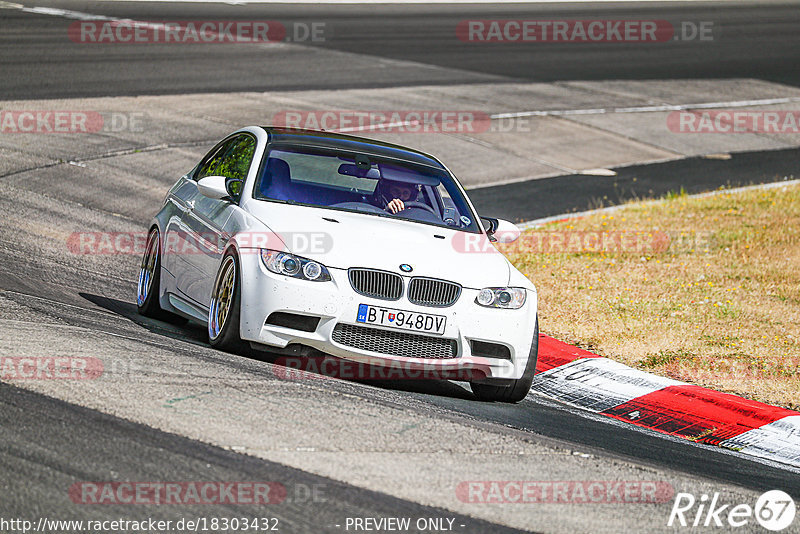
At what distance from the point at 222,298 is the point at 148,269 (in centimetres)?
196

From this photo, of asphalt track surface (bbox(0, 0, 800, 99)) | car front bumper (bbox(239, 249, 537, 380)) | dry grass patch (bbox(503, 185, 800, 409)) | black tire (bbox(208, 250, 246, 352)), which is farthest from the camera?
asphalt track surface (bbox(0, 0, 800, 99))

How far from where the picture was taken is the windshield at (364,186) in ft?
27.2

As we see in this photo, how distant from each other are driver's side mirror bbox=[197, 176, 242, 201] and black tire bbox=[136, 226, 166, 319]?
1.09m

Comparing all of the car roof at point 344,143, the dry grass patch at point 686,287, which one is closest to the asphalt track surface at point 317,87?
the dry grass patch at point 686,287

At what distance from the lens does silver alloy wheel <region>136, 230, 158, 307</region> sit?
921 cm

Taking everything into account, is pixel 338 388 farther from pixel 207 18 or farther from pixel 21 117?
pixel 207 18

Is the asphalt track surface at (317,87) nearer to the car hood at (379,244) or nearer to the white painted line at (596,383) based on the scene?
the white painted line at (596,383)

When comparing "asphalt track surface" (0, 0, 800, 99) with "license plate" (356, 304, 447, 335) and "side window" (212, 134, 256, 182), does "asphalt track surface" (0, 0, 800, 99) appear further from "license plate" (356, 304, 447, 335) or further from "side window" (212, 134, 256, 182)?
"license plate" (356, 304, 447, 335)

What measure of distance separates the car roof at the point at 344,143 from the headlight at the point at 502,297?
1.80 meters

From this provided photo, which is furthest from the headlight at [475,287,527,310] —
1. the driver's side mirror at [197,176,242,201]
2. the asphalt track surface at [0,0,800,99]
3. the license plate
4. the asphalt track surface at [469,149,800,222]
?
the asphalt track surface at [0,0,800,99]

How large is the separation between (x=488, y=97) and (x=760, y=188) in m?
6.97

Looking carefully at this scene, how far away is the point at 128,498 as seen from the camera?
465 centimetres

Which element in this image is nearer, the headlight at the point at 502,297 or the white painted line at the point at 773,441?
the white painted line at the point at 773,441

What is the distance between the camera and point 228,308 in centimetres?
741
